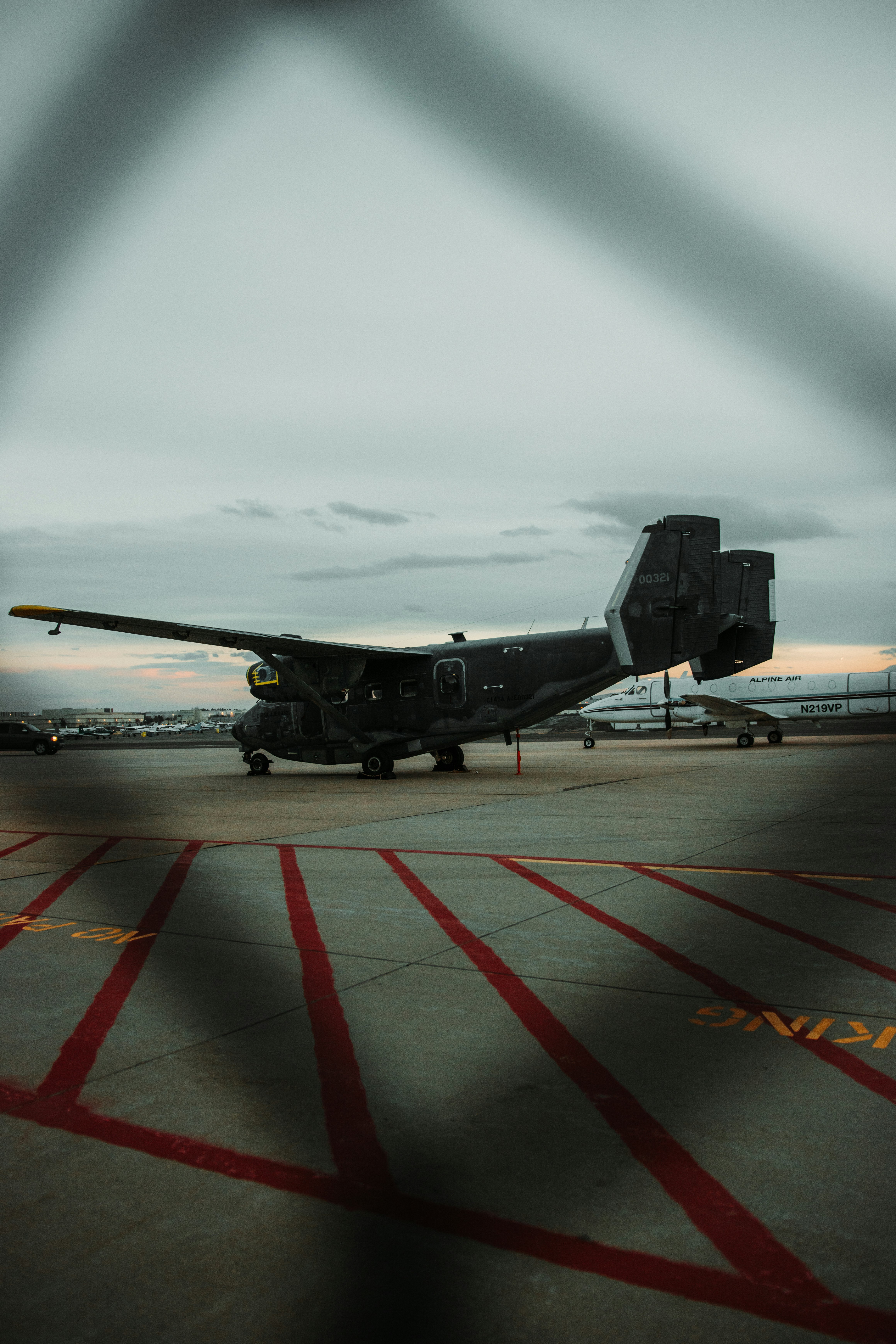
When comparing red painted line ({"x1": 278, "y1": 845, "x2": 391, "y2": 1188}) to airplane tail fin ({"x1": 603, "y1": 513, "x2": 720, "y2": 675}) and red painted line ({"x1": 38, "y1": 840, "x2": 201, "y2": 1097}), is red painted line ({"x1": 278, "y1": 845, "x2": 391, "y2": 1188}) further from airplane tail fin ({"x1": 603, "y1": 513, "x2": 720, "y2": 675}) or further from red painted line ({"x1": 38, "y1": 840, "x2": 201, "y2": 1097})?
airplane tail fin ({"x1": 603, "y1": 513, "x2": 720, "y2": 675})

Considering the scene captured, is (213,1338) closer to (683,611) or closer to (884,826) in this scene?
(884,826)

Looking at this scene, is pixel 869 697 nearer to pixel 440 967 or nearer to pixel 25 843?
pixel 25 843

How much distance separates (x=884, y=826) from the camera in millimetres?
14016

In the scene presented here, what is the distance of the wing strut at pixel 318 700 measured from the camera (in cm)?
2570

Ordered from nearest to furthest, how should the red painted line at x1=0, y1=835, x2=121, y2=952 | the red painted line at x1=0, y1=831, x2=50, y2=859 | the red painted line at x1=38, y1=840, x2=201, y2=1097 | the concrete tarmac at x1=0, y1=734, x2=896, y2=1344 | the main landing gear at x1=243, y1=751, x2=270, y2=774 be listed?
1. the concrete tarmac at x1=0, y1=734, x2=896, y2=1344
2. the red painted line at x1=38, y1=840, x2=201, y2=1097
3. the red painted line at x1=0, y1=835, x2=121, y2=952
4. the red painted line at x1=0, y1=831, x2=50, y2=859
5. the main landing gear at x1=243, y1=751, x2=270, y2=774

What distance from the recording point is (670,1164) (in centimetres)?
380

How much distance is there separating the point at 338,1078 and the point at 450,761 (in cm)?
2458

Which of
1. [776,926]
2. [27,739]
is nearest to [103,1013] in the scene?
[776,926]

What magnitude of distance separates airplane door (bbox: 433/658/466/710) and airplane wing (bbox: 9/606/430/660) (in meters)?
0.63

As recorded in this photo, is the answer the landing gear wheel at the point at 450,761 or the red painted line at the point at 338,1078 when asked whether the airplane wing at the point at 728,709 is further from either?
the red painted line at the point at 338,1078

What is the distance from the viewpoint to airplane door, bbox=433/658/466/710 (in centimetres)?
2598

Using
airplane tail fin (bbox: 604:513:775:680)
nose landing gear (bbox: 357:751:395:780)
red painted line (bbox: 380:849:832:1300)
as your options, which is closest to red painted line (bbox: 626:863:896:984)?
red painted line (bbox: 380:849:832:1300)

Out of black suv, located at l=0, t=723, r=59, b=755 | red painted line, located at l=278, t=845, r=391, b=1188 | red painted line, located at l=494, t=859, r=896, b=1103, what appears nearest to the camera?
red painted line, located at l=278, t=845, r=391, b=1188

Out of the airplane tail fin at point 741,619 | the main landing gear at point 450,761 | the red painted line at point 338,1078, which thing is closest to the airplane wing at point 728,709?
the airplane tail fin at point 741,619
